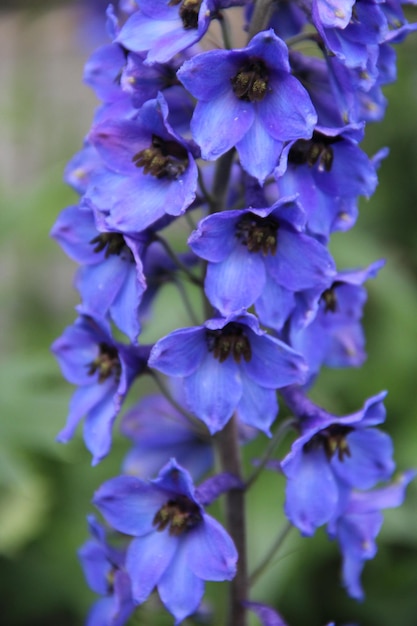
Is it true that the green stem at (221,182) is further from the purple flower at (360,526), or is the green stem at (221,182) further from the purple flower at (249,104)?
the purple flower at (360,526)

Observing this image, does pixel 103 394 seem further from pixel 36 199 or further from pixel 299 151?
pixel 36 199

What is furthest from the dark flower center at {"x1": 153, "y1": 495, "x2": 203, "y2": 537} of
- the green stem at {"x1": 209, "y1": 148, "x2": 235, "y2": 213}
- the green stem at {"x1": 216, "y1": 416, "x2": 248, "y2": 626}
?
the green stem at {"x1": 209, "y1": 148, "x2": 235, "y2": 213}

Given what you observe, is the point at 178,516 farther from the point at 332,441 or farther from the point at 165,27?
the point at 165,27

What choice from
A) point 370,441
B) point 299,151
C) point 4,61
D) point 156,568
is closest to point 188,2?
point 299,151

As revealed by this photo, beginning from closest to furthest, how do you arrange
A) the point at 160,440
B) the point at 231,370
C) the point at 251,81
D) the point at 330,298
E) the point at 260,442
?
the point at 251,81, the point at 231,370, the point at 330,298, the point at 160,440, the point at 260,442

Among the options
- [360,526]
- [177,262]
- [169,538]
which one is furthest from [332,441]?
[177,262]

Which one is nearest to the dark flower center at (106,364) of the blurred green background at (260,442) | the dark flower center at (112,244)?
the dark flower center at (112,244)

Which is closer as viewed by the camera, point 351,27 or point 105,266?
point 351,27
